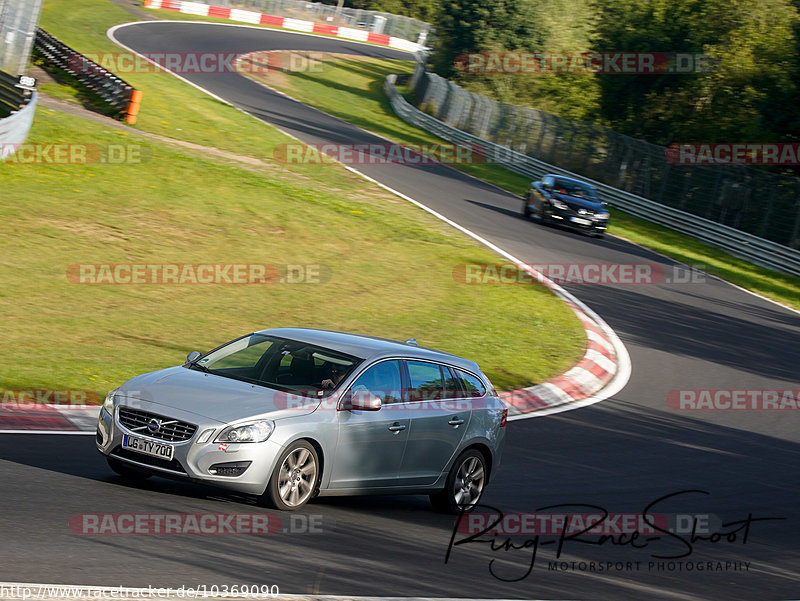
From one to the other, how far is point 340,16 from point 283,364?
283ft

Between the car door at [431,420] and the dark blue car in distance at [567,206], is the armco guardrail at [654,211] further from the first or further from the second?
the car door at [431,420]

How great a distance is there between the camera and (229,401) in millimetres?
8195

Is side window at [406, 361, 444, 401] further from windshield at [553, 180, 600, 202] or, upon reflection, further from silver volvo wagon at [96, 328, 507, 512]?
windshield at [553, 180, 600, 202]

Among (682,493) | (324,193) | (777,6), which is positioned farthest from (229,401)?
(777,6)

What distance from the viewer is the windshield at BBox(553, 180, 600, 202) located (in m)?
31.2

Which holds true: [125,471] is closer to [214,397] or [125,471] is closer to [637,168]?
[214,397]

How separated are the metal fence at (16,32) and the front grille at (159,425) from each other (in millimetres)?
26510

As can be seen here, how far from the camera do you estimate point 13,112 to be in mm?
27266

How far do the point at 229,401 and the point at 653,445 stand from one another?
7069mm

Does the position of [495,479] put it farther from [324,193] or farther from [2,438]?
[324,193]

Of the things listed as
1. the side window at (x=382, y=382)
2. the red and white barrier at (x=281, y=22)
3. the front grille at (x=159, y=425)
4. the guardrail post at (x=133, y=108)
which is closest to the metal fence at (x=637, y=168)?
the guardrail post at (x=133, y=108)

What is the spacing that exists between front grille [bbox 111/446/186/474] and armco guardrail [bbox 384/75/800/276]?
88.1ft

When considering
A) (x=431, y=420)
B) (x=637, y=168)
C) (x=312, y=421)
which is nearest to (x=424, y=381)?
(x=431, y=420)

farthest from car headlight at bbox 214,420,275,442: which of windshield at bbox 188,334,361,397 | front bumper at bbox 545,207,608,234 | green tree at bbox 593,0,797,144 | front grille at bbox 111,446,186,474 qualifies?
green tree at bbox 593,0,797,144
